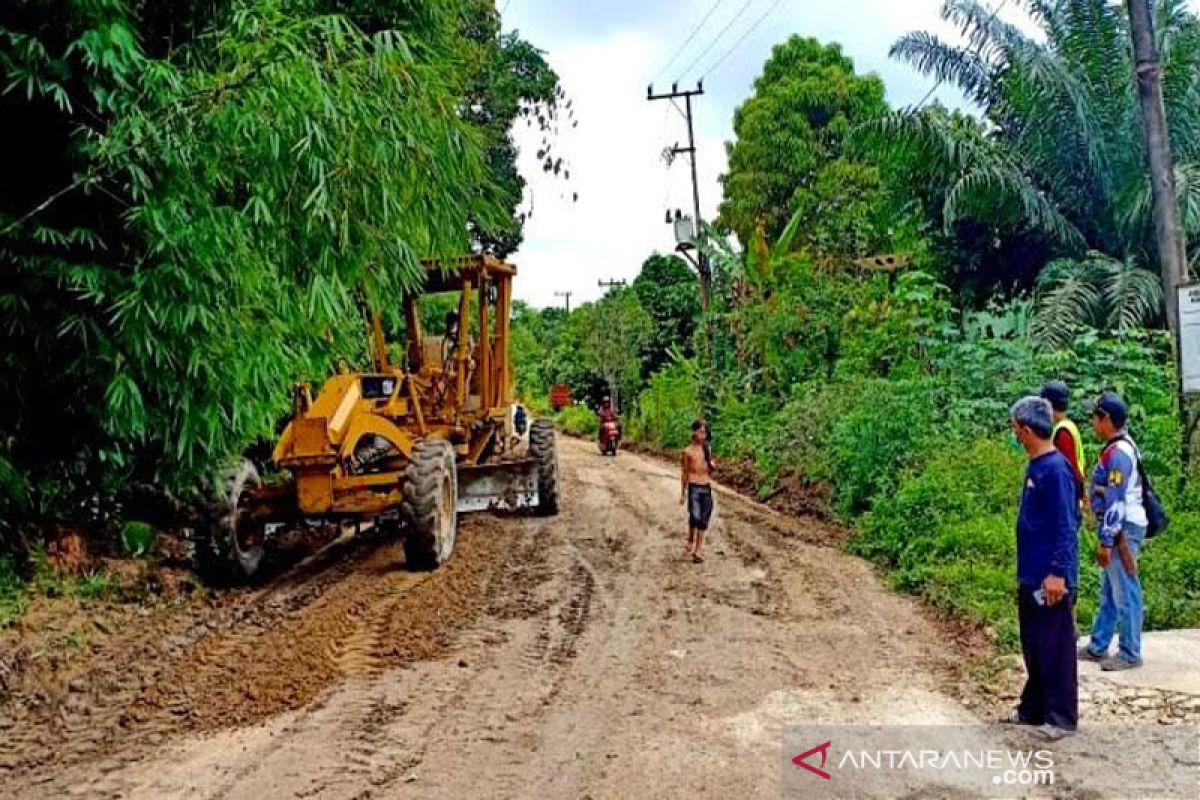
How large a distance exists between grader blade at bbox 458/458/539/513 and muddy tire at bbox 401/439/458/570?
1437 millimetres

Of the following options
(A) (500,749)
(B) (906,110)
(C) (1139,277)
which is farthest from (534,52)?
(A) (500,749)

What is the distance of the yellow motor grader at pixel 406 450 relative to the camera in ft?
27.4

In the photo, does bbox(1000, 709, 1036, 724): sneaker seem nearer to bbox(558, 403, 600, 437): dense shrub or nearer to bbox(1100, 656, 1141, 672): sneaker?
bbox(1100, 656, 1141, 672): sneaker

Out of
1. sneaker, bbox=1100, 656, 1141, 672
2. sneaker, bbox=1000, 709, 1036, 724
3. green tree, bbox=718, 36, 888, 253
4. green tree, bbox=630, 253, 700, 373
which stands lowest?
sneaker, bbox=1000, 709, 1036, 724

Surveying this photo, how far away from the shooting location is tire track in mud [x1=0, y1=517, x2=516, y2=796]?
519cm

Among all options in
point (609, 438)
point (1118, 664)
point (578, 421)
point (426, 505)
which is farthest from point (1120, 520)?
Result: point (578, 421)

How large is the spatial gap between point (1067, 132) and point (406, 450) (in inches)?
413

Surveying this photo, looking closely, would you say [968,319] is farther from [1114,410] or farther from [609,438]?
[1114,410]

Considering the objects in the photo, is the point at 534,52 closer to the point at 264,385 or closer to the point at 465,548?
the point at 465,548

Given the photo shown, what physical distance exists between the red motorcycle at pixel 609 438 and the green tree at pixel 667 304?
19.6 ft

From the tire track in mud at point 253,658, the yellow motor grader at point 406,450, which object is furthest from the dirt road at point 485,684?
the yellow motor grader at point 406,450

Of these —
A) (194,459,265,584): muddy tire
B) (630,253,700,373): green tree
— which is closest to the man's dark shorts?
(194,459,265,584): muddy tire

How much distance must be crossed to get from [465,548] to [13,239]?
5.22m

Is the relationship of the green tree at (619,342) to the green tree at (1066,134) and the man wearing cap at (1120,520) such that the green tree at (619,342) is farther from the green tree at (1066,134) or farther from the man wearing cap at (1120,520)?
the man wearing cap at (1120,520)
